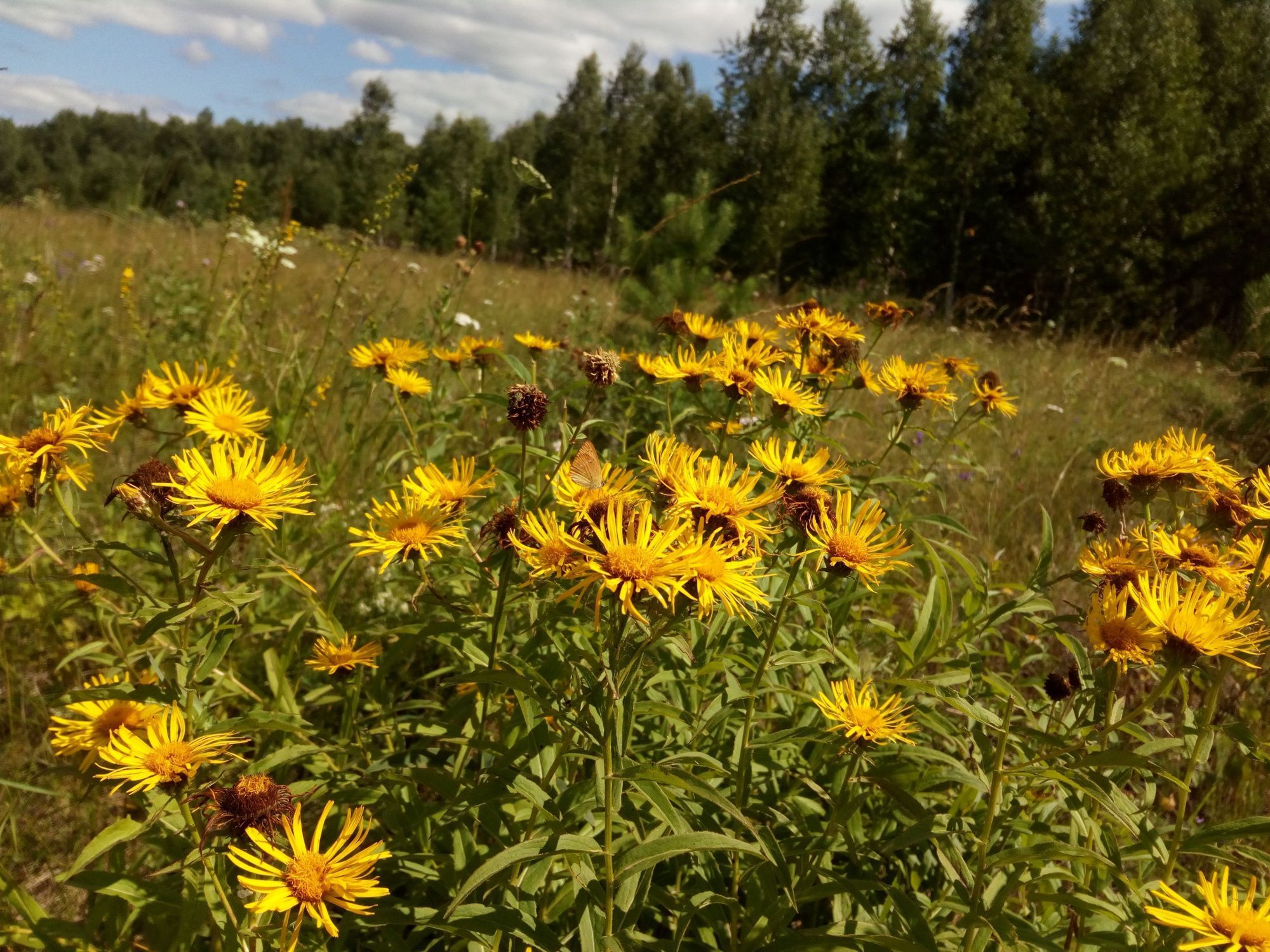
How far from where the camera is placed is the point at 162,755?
0.97 metres

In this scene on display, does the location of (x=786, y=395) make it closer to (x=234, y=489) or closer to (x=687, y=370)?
(x=687, y=370)

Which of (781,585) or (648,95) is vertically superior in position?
(648,95)

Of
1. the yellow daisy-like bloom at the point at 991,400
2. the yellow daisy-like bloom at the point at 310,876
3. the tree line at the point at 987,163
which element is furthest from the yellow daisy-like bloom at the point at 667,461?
the tree line at the point at 987,163

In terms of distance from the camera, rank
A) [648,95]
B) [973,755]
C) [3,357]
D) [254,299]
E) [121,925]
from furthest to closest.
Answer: [648,95] → [254,299] → [3,357] → [973,755] → [121,925]

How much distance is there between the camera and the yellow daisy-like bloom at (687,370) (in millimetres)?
1616

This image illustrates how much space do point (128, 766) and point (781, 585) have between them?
39.6 inches

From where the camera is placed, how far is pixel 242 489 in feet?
3.49

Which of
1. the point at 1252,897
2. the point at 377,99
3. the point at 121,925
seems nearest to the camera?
the point at 1252,897

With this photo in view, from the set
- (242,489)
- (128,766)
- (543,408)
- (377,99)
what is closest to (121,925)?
(128,766)

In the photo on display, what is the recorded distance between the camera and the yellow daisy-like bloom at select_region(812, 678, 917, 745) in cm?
120

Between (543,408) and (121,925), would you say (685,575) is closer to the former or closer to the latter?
(543,408)

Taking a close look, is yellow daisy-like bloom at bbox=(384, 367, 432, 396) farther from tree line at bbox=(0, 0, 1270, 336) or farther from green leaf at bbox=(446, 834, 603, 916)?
tree line at bbox=(0, 0, 1270, 336)

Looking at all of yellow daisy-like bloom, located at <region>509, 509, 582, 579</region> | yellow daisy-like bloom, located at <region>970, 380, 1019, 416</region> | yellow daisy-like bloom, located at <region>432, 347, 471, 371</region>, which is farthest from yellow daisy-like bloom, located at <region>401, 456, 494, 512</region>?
yellow daisy-like bloom, located at <region>970, 380, 1019, 416</region>

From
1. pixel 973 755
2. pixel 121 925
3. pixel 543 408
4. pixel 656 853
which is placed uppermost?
pixel 543 408
